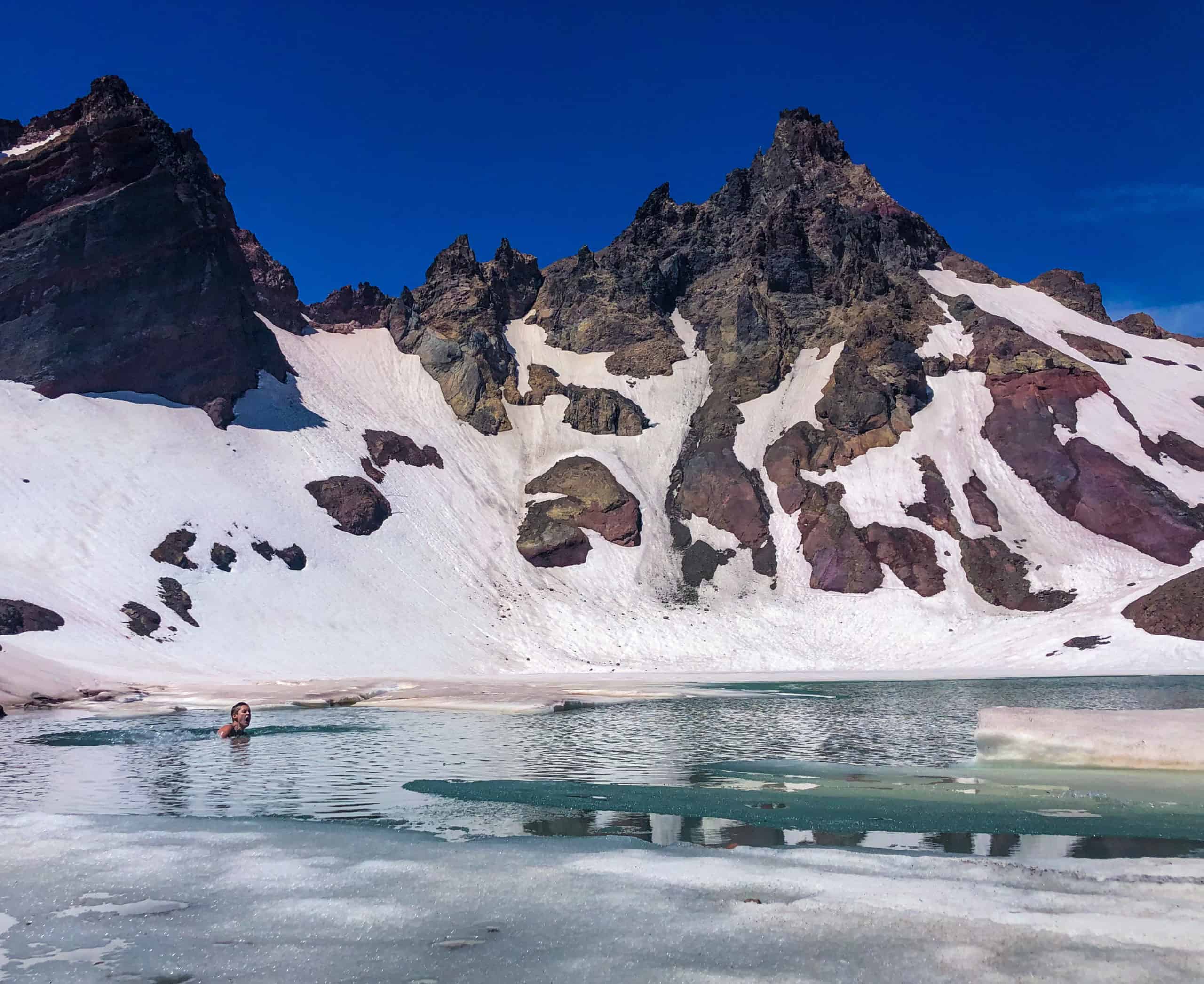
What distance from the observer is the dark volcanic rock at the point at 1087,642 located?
176 feet

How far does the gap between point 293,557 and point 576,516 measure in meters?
25.4

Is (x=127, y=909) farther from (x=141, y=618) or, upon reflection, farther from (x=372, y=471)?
(x=372, y=471)

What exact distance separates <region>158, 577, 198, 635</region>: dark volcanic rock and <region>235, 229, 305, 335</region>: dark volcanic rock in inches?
1886

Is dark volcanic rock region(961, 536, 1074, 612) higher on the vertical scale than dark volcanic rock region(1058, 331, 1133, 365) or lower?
lower

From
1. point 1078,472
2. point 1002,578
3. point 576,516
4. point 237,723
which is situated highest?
point 1078,472

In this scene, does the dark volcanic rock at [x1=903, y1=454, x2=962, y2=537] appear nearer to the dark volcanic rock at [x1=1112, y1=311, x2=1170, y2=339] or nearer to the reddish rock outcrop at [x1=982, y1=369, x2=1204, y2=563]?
the reddish rock outcrop at [x1=982, y1=369, x2=1204, y2=563]

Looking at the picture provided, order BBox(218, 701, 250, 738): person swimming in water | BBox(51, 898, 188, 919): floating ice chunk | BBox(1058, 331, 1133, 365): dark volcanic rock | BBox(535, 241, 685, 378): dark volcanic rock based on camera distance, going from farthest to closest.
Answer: BBox(535, 241, 685, 378): dark volcanic rock, BBox(1058, 331, 1133, 365): dark volcanic rock, BBox(218, 701, 250, 738): person swimming in water, BBox(51, 898, 188, 919): floating ice chunk

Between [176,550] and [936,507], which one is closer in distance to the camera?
[176,550]

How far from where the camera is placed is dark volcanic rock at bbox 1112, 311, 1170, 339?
365 ft

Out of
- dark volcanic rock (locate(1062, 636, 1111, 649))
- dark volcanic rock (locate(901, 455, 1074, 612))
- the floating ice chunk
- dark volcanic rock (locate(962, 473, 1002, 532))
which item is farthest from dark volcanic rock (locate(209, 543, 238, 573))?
dark volcanic rock (locate(962, 473, 1002, 532))

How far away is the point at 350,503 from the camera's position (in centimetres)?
7100

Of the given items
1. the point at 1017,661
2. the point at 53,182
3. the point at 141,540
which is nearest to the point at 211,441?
the point at 141,540

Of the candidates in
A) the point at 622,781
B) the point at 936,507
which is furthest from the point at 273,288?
the point at 622,781

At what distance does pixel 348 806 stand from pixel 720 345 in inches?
3610
